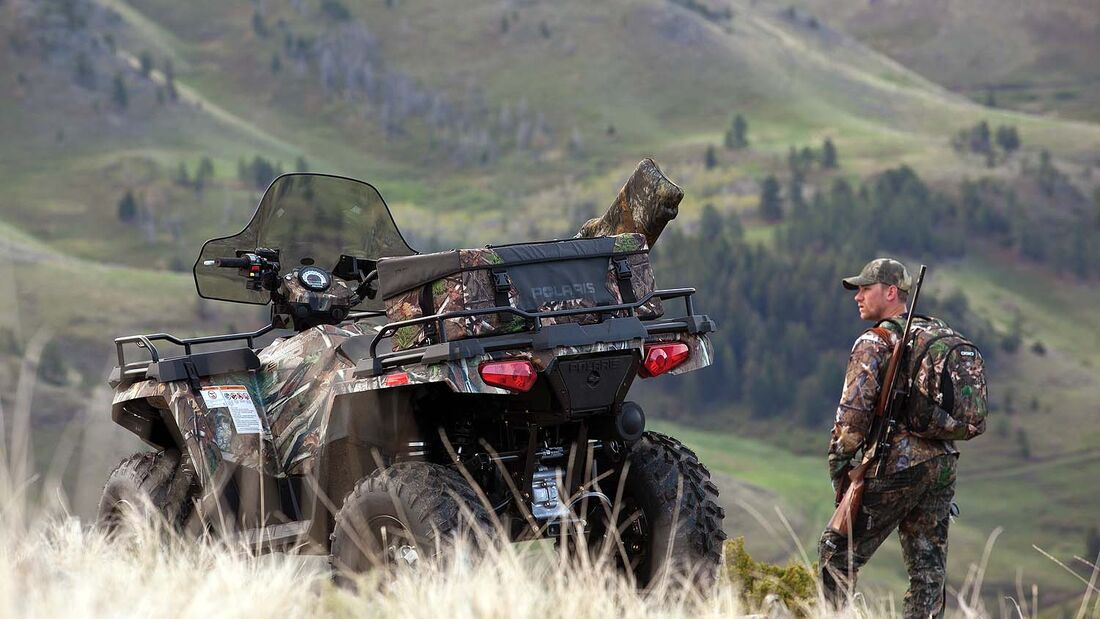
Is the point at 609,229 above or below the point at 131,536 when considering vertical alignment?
above

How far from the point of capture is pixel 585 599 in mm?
5594

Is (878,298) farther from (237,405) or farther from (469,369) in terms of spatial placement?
(237,405)

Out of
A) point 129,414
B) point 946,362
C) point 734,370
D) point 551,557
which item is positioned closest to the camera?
point 551,557

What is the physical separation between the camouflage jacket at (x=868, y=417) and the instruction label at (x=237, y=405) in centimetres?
303

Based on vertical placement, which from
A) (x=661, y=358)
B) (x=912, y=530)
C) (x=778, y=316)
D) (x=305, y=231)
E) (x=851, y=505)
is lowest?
(x=778, y=316)

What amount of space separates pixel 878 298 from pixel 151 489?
4047 mm

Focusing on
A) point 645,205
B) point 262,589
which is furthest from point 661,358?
point 262,589

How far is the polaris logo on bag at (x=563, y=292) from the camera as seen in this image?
7233 mm

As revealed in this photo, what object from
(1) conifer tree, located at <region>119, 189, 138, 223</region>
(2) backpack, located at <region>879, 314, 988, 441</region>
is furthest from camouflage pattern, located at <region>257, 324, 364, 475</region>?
(1) conifer tree, located at <region>119, 189, 138, 223</region>

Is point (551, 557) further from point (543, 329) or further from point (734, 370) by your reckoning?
point (734, 370)

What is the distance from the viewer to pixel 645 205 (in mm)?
8102

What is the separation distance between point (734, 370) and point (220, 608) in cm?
17129

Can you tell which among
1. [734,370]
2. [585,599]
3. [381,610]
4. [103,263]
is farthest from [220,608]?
[103,263]

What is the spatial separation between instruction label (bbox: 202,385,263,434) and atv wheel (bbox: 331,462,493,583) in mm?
1239
